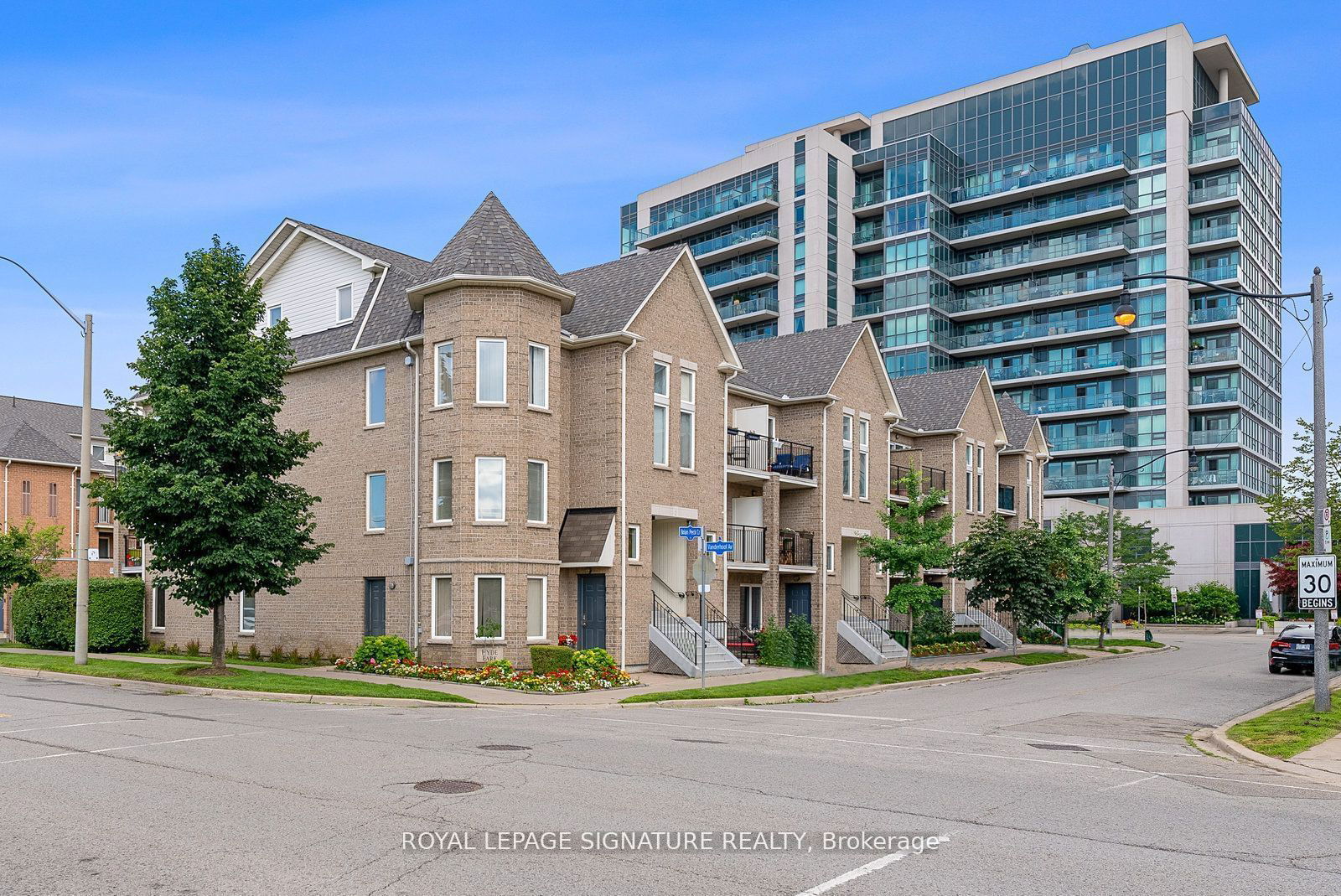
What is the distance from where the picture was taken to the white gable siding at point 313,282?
109ft

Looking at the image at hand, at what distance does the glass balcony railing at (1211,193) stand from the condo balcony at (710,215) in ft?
110

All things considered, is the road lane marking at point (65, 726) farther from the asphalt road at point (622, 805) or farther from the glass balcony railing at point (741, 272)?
the glass balcony railing at point (741, 272)

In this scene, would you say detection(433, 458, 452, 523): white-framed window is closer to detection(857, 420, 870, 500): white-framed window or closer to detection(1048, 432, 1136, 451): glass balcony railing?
detection(857, 420, 870, 500): white-framed window

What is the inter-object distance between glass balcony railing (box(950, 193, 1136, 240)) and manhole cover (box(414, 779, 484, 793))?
8996cm

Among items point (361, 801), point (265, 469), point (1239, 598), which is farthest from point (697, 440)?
point (1239, 598)

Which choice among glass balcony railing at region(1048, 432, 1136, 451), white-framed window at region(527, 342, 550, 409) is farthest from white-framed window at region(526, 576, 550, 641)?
glass balcony railing at region(1048, 432, 1136, 451)

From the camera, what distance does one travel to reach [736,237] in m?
104

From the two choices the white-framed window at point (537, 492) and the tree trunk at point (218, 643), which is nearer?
the tree trunk at point (218, 643)

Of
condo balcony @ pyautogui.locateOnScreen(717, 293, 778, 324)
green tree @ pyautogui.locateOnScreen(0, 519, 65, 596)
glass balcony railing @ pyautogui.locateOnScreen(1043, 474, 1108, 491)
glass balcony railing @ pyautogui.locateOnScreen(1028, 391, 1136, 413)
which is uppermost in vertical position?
condo balcony @ pyautogui.locateOnScreen(717, 293, 778, 324)

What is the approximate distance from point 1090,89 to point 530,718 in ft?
296

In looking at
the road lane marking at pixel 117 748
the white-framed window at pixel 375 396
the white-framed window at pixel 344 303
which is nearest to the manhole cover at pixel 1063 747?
the road lane marking at pixel 117 748

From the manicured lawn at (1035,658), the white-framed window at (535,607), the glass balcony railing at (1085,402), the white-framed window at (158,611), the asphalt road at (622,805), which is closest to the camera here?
the asphalt road at (622,805)

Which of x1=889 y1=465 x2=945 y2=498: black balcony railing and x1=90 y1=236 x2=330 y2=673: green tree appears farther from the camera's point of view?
x1=889 y1=465 x2=945 y2=498: black balcony railing

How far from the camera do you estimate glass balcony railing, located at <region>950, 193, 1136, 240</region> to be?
9156 cm
